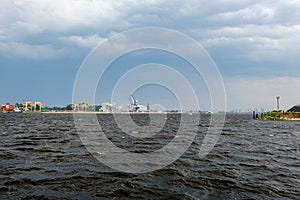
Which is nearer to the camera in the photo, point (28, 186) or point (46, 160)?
point (28, 186)

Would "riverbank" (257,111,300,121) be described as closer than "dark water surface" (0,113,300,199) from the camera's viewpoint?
No

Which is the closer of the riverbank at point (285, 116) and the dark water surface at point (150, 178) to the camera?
the dark water surface at point (150, 178)

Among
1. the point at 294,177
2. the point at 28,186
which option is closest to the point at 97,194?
the point at 28,186

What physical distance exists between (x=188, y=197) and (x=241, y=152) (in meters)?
15.4

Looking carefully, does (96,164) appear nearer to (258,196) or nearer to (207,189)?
(207,189)

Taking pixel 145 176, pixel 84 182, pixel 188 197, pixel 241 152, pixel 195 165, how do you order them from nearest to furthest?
pixel 188 197, pixel 84 182, pixel 145 176, pixel 195 165, pixel 241 152

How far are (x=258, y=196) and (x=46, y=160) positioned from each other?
49.1 ft

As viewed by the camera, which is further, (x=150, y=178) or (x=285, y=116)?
(x=285, y=116)

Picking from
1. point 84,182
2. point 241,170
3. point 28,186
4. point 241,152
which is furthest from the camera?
point 241,152

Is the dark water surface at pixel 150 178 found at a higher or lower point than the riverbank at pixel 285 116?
lower

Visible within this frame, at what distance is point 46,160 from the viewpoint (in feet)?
67.2

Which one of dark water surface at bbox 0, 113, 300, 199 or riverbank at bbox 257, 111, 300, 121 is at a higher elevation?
riverbank at bbox 257, 111, 300, 121

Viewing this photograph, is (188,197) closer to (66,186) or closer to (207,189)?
(207,189)

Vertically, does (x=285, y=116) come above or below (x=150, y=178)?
above
